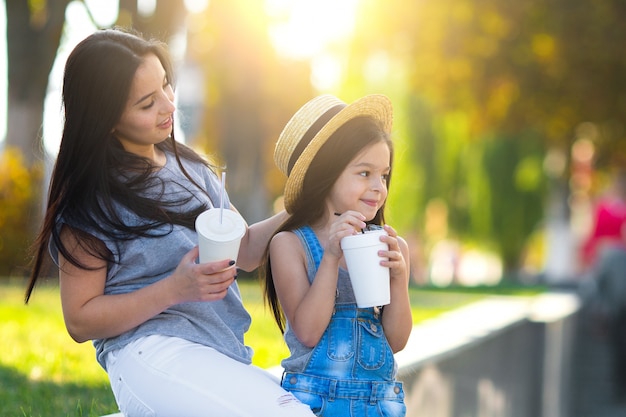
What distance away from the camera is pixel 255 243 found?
3.44 m

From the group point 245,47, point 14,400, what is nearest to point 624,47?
point 245,47

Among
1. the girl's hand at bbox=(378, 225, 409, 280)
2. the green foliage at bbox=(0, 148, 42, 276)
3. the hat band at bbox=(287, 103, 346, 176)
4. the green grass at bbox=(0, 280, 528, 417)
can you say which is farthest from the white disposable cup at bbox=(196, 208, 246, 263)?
the green foliage at bbox=(0, 148, 42, 276)

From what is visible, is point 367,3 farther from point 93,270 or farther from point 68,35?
point 93,270

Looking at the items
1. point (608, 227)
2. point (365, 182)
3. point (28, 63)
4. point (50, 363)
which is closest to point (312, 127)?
point (365, 182)

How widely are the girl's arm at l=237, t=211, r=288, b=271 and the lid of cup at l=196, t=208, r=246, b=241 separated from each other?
2.75ft

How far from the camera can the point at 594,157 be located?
842 inches

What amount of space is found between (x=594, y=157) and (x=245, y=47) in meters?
8.01

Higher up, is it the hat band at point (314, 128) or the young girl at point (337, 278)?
the hat band at point (314, 128)

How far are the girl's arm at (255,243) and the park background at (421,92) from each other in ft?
1.64

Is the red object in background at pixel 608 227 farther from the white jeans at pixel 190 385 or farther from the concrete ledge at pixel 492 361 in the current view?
the white jeans at pixel 190 385

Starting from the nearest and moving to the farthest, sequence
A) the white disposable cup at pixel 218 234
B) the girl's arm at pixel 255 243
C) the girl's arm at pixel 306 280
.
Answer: the white disposable cup at pixel 218 234, the girl's arm at pixel 306 280, the girl's arm at pixel 255 243

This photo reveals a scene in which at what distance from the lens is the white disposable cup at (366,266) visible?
2.73m

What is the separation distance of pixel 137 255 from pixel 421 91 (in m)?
16.1

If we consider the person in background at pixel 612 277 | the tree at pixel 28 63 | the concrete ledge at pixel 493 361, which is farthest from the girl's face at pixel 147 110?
the tree at pixel 28 63
